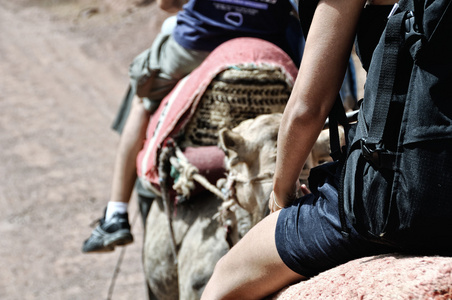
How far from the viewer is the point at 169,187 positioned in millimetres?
3254

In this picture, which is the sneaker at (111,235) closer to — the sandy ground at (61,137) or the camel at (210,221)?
the camel at (210,221)

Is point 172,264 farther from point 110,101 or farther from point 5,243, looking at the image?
point 110,101

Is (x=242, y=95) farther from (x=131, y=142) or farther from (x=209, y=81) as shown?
(x=131, y=142)

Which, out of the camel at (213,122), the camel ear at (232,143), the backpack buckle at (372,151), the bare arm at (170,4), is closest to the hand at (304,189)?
the camel ear at (232,143)

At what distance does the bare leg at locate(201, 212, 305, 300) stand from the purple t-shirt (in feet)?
5.24

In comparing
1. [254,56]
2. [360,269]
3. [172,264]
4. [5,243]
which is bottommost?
[5,243]

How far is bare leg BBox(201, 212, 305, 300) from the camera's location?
6.01 feet

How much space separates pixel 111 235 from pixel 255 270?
2099mm

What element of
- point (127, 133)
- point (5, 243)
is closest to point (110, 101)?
point (5, 243)

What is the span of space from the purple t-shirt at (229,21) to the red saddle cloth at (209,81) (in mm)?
155

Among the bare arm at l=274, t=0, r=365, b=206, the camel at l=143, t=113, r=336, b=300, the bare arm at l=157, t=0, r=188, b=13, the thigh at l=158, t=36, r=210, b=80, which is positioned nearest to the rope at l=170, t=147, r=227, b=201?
the camel at l=143, t=113, r=336, b=300

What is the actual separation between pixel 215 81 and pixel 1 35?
39.1 feet

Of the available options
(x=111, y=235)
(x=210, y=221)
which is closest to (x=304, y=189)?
(x=210, y=221)

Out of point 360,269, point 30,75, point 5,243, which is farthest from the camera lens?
point 30,75
